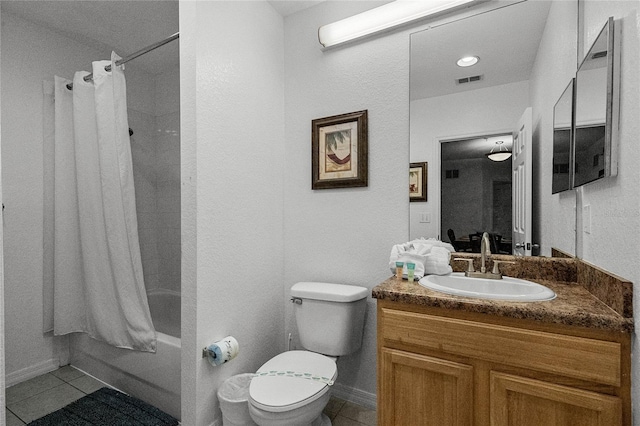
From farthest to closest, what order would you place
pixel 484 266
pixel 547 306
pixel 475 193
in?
pixel 475 193 → pixel 484 266 → pixel 547 306

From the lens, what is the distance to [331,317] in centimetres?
182

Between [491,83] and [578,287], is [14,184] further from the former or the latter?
[578,287]

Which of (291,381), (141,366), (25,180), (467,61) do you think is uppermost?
(467,61)

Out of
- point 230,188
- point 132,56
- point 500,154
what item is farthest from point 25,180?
point 500,154

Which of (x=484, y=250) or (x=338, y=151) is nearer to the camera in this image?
(x=484, y=250)

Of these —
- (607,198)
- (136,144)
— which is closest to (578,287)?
(607,198)

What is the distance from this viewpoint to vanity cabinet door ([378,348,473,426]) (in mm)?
1186

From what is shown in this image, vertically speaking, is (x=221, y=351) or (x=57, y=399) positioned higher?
(x=221, y=351)

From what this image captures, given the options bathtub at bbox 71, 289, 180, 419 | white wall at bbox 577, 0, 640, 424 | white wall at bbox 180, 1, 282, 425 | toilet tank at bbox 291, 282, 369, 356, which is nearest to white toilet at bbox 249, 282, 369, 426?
toilet tank at bbox 291, 282, 369, 356

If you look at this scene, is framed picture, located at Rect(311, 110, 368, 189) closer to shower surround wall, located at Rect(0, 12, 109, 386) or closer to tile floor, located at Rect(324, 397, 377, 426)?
tile floor, located at Rect(324, 397, 377, 426)

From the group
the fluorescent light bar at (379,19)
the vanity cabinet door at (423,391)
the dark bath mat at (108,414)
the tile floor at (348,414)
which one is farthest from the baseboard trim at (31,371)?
the fluorescent light bar at (379,19)

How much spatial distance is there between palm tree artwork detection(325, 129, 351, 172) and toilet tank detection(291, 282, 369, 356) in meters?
0.75

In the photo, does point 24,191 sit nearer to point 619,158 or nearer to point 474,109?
point 474,109

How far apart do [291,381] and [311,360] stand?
0.69 feet
